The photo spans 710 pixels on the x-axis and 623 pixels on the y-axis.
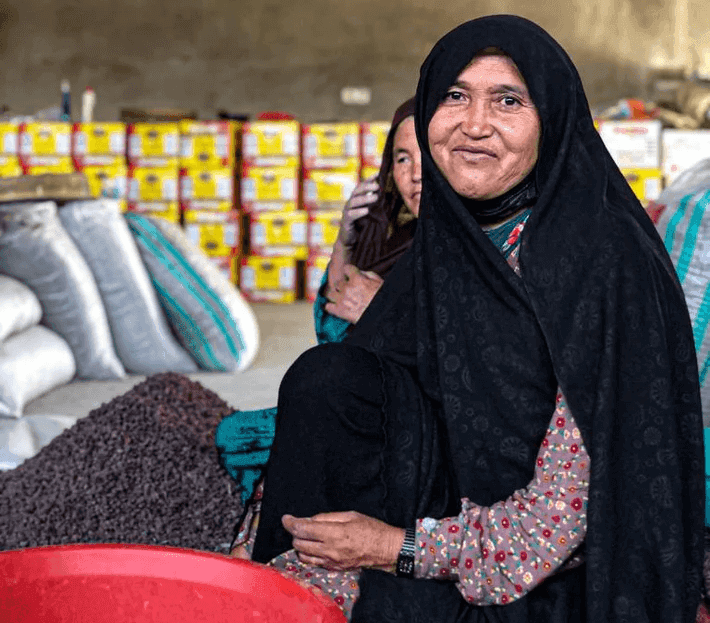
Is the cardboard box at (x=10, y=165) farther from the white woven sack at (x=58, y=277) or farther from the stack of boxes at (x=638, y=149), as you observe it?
the stack of boxes at (x=638, y=149)

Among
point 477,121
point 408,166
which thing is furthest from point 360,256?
point 477,121

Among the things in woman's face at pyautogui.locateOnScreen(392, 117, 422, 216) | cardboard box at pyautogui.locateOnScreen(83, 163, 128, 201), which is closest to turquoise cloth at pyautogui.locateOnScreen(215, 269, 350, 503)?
woman's face at pyautogui.locateOnScreen(392, 117, 422, 216)

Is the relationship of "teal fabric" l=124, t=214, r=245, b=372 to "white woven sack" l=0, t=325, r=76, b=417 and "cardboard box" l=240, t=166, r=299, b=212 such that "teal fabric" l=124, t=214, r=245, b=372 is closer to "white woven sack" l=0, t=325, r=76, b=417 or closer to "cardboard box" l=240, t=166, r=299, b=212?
"white woven sack" l=0, t=325, r=76, b=417

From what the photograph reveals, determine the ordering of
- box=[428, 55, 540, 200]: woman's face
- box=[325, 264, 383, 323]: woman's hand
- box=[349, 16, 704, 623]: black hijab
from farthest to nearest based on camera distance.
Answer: box=[325, 264, 383, 323]: woman's hand
box=[428, 55, 540, 200]: woman's face
box=[349, 16, 704, 623]: black hijab

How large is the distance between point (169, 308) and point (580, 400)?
2591 millimetres

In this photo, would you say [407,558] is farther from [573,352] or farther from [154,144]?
[154,144]

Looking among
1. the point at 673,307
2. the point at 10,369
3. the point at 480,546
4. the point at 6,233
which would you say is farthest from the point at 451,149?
the point at 6,233

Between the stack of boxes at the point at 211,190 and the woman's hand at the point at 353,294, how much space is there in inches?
164

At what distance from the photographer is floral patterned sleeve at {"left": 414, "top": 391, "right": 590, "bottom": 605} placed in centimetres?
103

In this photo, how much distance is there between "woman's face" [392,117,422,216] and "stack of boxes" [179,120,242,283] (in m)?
4.15

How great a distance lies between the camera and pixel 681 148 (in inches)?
218

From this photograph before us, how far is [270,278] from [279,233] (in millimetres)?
256

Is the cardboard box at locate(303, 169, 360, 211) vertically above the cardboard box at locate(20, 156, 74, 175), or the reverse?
the cardboard box at locate(20, 156, 74, 175)

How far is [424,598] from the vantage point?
1.09 metres
